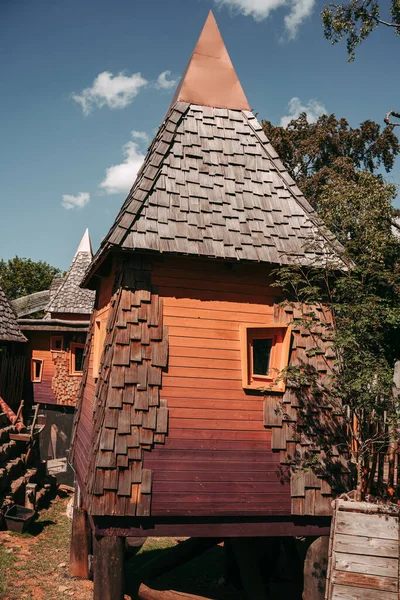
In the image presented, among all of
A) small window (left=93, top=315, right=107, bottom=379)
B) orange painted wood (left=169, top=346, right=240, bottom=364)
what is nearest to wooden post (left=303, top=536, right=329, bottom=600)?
orange painted wood (left=169, top=346, right=240, bottom=364)

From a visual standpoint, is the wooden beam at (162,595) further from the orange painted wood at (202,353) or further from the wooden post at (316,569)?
the orange painted wood at (202,353)

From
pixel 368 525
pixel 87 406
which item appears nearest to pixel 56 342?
pixel 87 406

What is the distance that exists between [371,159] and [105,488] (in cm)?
2668

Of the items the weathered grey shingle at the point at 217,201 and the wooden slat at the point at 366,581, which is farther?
the weathered grey shingle at the point at 217,201

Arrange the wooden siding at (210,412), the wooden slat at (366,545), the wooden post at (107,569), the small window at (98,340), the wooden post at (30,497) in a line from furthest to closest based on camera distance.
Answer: the wooden post at (30,497)
the small window at (98,340)
the wooden siding at (210,412)
the wooden post at (107,569)
the wooden slat at (366,545)

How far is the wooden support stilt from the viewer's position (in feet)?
26.5

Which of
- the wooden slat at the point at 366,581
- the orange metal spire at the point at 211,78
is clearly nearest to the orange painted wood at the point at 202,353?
the wooden slat at the point at 366,581

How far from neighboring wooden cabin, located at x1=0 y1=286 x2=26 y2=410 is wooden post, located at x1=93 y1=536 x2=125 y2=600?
1207 cm

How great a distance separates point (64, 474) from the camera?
18.2m

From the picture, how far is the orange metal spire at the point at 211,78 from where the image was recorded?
30.7 feet

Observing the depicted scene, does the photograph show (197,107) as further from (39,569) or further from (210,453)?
(39,569)

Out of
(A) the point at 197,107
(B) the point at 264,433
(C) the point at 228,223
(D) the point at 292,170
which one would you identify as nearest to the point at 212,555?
(B) the point at 264,433

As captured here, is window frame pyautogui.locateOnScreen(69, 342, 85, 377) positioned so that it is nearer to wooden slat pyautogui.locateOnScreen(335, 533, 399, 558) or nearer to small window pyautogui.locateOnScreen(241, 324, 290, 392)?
small window pyautogui.locateOnScreen(241, 324, 290, 392)

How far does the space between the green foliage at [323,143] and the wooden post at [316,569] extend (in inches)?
830
